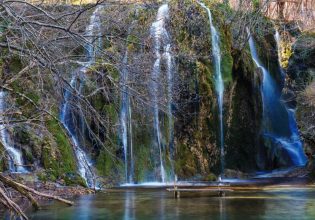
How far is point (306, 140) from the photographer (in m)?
25.1

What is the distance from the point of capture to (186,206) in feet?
46.9

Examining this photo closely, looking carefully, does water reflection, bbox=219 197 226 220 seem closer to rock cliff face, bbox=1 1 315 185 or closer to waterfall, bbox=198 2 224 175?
rock cliff face, bbox=1 1 315 185

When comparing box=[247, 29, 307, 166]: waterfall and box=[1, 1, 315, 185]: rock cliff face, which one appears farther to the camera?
box=[247, 29, 307, 166]: waterfall

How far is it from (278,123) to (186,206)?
15.8 metres

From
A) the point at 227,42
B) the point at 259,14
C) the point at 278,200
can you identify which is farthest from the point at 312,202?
the point at 259,14

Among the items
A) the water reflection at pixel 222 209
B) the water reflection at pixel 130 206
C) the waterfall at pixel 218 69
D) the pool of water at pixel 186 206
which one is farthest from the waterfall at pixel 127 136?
the water reflection at pixel 222 209

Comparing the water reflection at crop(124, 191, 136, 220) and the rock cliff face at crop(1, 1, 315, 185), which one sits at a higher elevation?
the rock cliff face at crop(1, 1, 315, 185)

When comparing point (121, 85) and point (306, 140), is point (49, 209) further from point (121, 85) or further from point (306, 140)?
point (306, 140)

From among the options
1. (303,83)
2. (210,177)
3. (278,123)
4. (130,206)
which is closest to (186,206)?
(130,206)

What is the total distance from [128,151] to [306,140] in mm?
8583

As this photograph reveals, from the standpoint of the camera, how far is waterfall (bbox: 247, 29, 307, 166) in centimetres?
2712

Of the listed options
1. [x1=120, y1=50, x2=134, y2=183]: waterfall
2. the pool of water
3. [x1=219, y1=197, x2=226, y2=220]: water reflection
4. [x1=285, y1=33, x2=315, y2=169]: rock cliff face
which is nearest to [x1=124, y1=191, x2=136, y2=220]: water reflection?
the pool of water

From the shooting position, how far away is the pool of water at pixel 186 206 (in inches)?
494

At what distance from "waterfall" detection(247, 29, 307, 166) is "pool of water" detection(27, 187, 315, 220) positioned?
9412 mm
